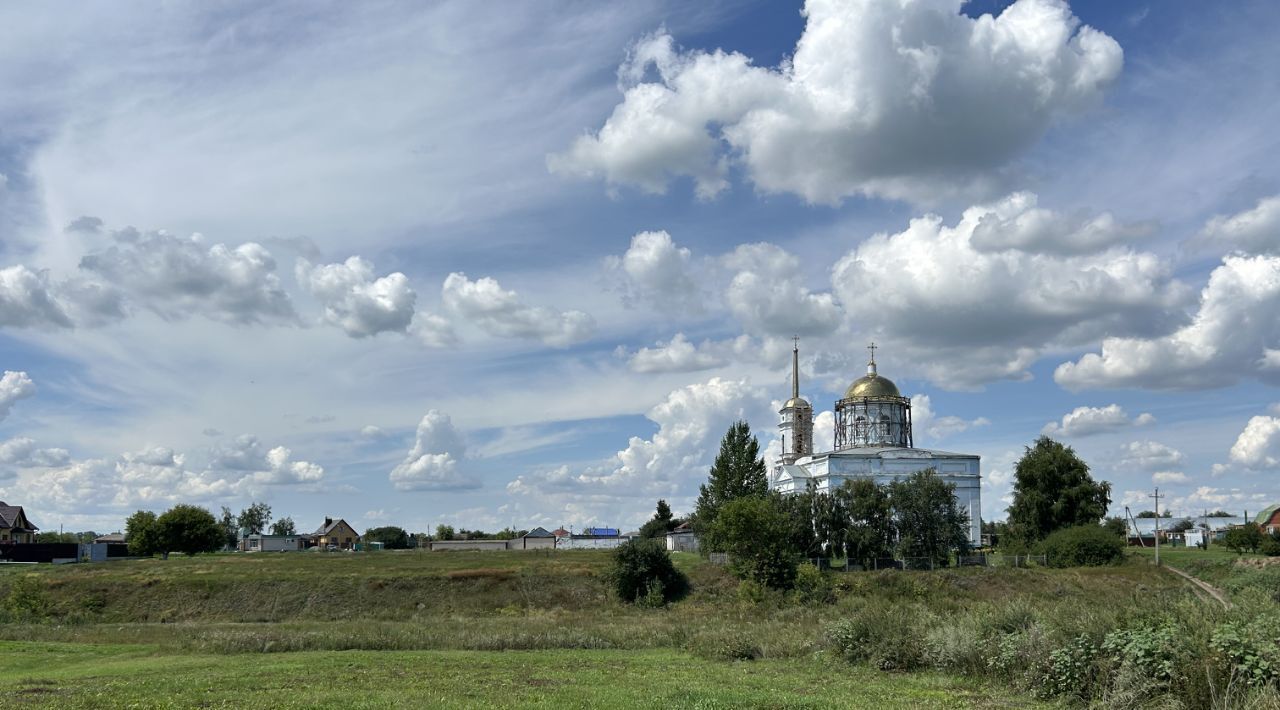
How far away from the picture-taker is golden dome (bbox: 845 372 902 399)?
110 metres

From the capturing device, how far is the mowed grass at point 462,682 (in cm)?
2016

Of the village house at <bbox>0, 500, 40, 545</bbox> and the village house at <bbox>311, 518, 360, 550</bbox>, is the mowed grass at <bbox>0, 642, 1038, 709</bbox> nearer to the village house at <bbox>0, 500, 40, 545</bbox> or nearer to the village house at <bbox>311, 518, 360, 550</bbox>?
the village house at <bbox>0, 500, 40, 545</bbox>

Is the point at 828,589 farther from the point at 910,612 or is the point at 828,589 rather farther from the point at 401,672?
the point at 401,672

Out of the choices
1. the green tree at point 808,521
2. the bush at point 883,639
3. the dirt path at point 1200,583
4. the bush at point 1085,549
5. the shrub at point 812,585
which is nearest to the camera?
the bush at point 883,639

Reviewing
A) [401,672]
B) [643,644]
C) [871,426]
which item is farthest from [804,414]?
[401,672]

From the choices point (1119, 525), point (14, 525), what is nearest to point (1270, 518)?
point (1119, 525)

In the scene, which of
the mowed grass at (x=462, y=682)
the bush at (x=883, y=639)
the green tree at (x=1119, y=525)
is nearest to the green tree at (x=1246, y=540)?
the green tree at (x=1119, y=525)

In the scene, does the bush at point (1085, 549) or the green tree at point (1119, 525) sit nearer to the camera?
the bush at point (1085, 549)

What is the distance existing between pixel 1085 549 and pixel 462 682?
63832mm

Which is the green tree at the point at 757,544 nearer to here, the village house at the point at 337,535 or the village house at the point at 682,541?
the village house at the point at 682,541

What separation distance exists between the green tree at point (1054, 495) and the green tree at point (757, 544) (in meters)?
28.4

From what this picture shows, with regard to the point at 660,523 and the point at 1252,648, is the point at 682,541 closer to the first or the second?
the point at 660,523

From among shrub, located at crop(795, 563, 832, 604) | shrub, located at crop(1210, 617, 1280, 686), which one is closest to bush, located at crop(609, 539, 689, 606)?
shrub, located at crop(795, 563, 832, 604)

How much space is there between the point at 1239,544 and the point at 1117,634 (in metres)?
78.2
